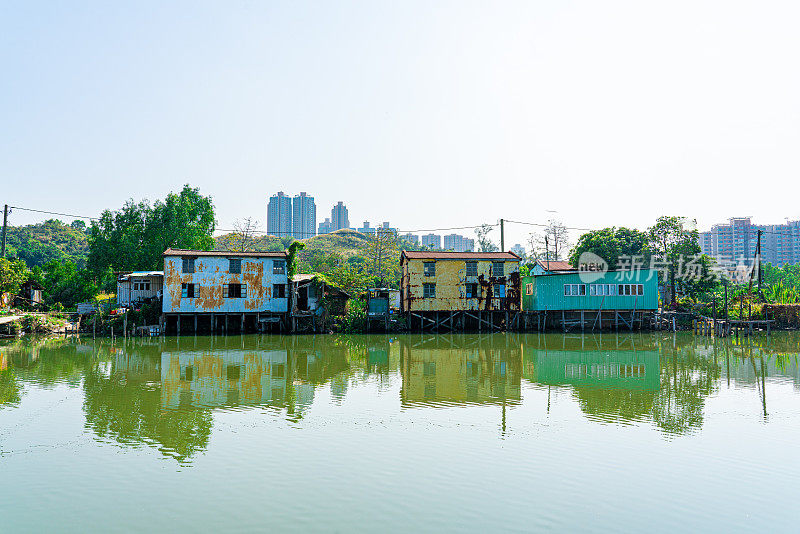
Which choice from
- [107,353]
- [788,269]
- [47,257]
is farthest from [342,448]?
[788,269]

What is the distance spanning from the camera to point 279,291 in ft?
129

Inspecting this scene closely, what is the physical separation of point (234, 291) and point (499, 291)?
19.3 meters

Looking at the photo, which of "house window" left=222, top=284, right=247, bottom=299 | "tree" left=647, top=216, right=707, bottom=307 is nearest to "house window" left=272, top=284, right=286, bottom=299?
"house window" left=222, top=284, right=247, bottom=299

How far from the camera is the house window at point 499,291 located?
41.1 metres

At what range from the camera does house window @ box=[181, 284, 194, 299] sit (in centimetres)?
3775

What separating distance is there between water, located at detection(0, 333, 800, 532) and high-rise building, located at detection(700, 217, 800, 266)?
4753 inches

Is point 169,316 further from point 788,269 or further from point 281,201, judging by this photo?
point 281,201

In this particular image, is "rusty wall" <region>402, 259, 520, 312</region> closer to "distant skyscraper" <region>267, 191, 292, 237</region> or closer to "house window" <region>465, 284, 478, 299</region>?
"house window" <region>465, 284, 478, 299</region>

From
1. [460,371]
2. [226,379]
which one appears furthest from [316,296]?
[226,379]

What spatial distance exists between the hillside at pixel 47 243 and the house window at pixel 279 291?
153 ft

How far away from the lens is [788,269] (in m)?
76.9

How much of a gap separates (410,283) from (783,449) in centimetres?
3006

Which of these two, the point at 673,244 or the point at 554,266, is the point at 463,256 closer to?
the point at 554,266

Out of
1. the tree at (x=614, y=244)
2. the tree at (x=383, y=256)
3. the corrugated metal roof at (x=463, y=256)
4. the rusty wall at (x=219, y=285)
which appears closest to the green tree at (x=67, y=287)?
the rusty wall at (x=219, y=285)
